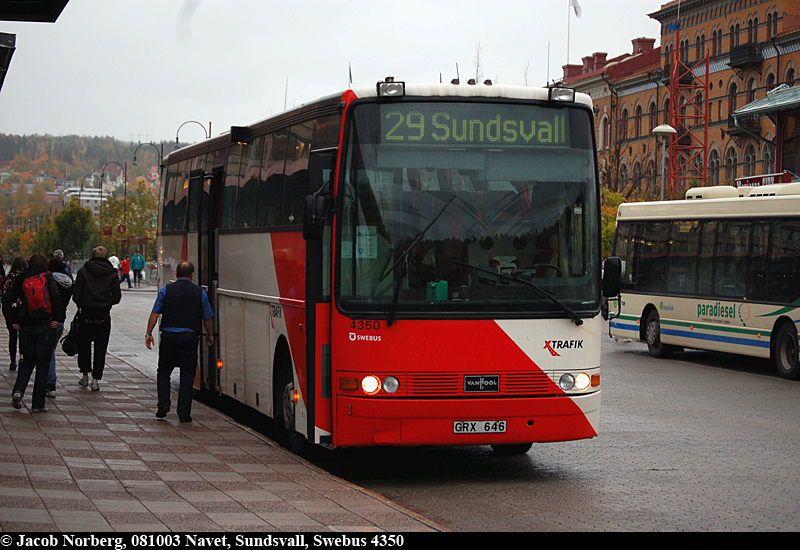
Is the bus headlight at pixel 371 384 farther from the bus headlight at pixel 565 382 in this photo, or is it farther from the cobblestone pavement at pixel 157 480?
the bus headlight at pixel 565 382

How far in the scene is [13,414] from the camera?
12.4 m

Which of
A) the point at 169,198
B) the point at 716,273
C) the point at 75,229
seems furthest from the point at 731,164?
the point at 75,229

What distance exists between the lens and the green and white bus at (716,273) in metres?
18.9

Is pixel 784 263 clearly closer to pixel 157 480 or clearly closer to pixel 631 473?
pixel 631 473

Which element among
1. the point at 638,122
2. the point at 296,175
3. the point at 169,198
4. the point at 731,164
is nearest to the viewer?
the point at 296,175

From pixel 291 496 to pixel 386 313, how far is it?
5.64 feet

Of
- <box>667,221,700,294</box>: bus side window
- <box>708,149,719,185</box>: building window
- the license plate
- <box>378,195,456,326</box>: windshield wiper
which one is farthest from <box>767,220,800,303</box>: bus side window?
<box>708,149,719,185</box>: building window

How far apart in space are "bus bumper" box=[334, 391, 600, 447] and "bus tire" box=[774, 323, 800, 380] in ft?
34.5

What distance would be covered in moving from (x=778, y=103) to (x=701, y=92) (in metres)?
20.2

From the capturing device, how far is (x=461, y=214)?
9164 mm

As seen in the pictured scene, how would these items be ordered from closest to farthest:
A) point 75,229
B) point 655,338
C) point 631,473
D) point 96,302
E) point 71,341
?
point 631,473 < point 96,302 < point 71,341 < point 655,338 < point 75,229

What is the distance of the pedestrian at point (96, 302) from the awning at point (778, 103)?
99.0ft

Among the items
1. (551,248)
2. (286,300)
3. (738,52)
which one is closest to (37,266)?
(286,300)

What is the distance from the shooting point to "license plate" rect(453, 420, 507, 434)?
909 centimetres
